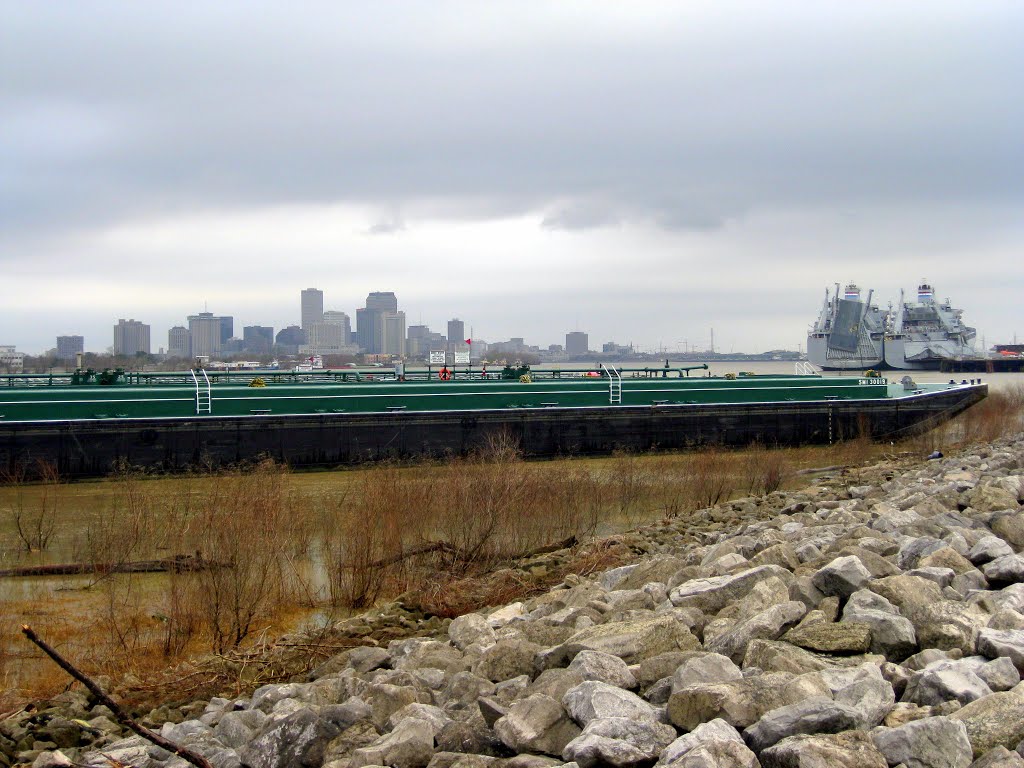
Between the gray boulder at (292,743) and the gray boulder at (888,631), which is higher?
the gray boulder at (888,631)

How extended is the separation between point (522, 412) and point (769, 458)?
11.6 meters

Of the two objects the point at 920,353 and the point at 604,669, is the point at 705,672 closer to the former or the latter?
the point at 604,669

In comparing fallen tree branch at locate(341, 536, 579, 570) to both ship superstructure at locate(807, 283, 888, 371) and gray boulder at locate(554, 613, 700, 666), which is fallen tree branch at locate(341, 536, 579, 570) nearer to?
gray boulder at locate(554, 613, 700, 666)

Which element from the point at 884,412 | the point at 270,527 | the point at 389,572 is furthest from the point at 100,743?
the point at 884,412

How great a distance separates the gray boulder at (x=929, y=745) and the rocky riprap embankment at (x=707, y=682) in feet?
0.03

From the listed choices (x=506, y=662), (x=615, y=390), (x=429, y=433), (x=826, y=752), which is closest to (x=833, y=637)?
(x=826, y=752)

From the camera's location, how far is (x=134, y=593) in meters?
15.3

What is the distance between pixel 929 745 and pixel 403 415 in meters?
32.0

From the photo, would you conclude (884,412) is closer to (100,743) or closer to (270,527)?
(270,527)

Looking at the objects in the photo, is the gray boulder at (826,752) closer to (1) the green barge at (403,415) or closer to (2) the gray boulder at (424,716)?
(2) the gray boulder at (424,716)

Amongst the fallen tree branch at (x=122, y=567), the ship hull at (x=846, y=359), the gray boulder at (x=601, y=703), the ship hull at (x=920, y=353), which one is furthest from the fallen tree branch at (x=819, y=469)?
the ship hull at (x=920, y=353)

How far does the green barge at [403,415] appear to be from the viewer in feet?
111

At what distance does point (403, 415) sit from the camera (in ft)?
121

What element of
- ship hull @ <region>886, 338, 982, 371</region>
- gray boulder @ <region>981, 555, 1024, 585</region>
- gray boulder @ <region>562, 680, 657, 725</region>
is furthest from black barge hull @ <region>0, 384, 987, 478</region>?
ship hull @ <region>886, 338, 982, 371</region>
